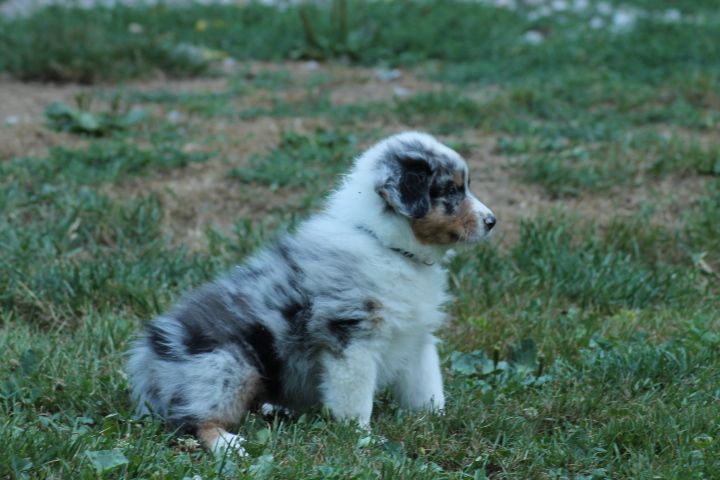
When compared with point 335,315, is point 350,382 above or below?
below

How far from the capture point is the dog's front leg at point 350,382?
4285 mm

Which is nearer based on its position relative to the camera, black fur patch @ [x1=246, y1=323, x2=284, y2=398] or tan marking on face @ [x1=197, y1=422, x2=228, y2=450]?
tan marking on face @ [x1=197, y1=422, x2=228, y2=450]

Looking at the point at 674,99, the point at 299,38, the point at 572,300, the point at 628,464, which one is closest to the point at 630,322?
the point at 572,300

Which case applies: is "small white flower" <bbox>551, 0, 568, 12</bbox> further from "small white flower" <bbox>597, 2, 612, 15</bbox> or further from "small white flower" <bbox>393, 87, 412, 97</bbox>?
"small white flower" <bbox>393, 87, 412, 97</bbox>

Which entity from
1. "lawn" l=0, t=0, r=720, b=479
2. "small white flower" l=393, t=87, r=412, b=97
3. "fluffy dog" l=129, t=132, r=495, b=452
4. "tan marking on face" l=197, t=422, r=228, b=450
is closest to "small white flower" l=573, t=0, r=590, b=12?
"lawn" l=0, t=0, r=720, b=479

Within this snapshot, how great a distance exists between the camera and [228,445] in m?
3.99

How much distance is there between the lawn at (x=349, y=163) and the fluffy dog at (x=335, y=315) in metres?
0.15

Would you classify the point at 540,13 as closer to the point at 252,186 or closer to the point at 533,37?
the point at 533,37

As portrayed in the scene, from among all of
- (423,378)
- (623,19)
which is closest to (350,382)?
(423,378)

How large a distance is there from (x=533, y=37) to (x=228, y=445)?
28.9ft

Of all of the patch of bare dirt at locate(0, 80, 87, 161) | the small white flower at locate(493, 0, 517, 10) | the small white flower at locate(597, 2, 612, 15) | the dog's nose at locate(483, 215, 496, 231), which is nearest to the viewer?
the dog's nose at locate(483, 215, 496, 231)

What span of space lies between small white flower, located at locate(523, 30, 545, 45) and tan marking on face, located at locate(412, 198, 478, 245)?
7.35 meters

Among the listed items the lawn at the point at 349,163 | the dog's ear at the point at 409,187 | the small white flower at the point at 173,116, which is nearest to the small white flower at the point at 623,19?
the lawn at the point at 349,163

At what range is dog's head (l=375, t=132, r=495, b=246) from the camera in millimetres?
4508
